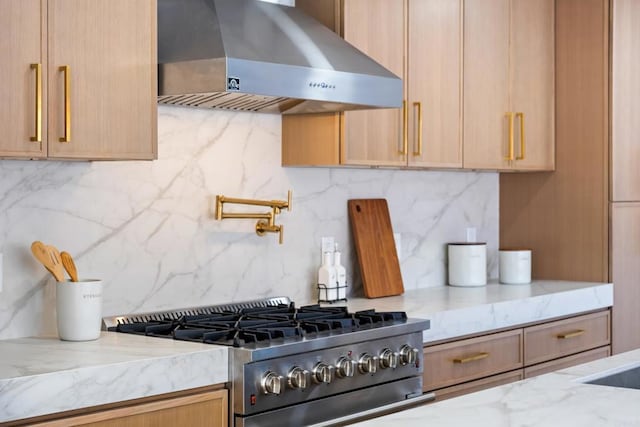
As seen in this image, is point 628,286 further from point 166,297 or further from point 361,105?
point 166,297

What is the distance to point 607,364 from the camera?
2.51 metres

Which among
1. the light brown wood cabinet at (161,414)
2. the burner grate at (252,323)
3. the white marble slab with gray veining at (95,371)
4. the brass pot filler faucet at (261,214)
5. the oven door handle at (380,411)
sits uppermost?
the brass pot filler faucet at (261,214)

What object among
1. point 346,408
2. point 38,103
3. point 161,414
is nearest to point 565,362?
point 346,408

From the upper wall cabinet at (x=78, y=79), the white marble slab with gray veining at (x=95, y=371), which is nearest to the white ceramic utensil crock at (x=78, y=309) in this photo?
the white marble slab with gray veining at (x=95, y=371)

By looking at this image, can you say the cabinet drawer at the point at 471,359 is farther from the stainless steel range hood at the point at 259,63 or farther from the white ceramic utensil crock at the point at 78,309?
the white ceramic utensil crock at the point at 78,309

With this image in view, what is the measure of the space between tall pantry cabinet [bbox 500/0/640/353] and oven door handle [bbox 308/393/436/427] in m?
1.69

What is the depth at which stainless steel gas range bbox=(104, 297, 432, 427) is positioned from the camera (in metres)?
2.80

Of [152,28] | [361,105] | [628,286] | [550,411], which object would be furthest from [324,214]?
[550,411]

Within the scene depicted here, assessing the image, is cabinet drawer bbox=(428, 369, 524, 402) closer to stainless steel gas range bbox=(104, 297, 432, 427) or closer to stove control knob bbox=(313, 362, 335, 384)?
stainless steel gas range bbox=(104, 297, 432, 427)

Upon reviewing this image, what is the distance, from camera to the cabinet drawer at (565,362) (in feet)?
13.7

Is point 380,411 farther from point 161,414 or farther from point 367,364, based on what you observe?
point 161,414

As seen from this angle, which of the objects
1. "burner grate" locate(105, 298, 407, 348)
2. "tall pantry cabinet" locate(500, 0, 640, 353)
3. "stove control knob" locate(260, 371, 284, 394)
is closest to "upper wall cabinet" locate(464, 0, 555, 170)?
"tall pantry cabinet" locate(500, 0, 640, 353)

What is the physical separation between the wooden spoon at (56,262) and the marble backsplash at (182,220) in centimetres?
10

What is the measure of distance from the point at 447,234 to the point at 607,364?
231cm
